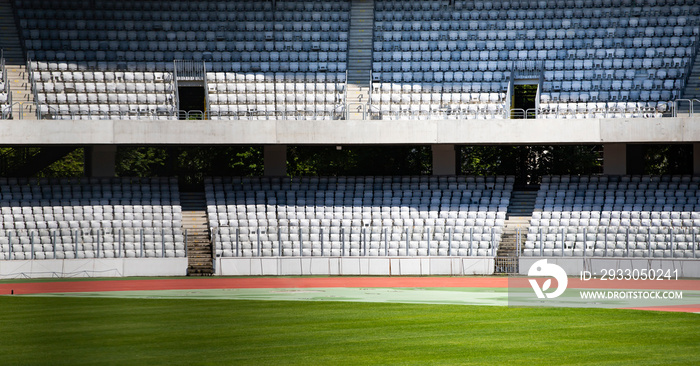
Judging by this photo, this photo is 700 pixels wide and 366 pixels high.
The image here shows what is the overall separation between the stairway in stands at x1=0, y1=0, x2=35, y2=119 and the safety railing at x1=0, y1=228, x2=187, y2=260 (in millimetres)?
6114

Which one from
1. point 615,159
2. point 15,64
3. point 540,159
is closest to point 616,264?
point 615,159

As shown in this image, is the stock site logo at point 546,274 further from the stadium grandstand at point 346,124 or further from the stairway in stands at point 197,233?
the stairway in stands at point 197,233

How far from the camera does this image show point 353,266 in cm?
3080

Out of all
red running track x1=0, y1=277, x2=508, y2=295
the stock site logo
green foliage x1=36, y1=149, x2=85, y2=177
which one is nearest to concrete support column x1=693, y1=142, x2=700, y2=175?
the stock site logo

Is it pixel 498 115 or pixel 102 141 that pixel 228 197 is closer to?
pixel 102 141

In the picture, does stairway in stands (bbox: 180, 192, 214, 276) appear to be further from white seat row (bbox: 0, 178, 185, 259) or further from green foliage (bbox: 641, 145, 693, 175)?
green foliage (bbox: 641, 145, 693, 175)

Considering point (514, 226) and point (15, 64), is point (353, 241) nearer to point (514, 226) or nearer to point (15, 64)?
point (514, 226)

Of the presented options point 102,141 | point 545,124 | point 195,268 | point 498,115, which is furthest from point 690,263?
point 102,141

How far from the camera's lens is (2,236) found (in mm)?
31516

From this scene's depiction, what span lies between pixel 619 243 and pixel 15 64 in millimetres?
24690

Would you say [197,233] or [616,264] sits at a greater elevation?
[197,233]

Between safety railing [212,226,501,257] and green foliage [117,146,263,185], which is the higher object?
green foliage [117,146,263,185]

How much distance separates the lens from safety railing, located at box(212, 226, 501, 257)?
32.0 meters

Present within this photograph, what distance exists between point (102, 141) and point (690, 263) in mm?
20847
